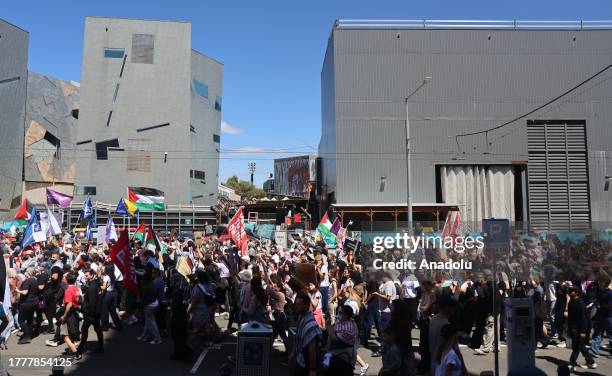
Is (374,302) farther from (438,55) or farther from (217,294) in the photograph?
(438,55)

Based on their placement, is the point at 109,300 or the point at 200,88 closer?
the point at 109,300

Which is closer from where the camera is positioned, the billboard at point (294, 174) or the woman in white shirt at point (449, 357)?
the woman in white shirt at point (449, 357)

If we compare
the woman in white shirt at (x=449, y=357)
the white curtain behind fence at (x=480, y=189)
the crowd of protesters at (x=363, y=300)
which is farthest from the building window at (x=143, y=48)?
the woman in white shirt at (x=449, y=357)

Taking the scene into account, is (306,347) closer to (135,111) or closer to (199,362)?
(199,362)

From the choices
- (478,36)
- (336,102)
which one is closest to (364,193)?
(336,102)

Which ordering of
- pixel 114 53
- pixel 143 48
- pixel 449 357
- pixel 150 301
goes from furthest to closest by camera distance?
1. pixel 143 48
2. pixel 114 53
3. pixel 150 301
4. pixel 449 357

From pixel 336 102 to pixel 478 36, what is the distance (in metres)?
11.3

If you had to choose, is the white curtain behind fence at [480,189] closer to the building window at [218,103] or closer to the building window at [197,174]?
the building window at [197,174]

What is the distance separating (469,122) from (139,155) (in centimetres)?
3388

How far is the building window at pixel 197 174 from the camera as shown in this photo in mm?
54781

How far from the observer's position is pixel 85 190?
51438 mm

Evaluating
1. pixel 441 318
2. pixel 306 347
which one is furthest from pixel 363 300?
pixel 306 347

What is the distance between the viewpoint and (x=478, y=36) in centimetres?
3575

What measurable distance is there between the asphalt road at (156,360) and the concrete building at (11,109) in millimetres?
47422
